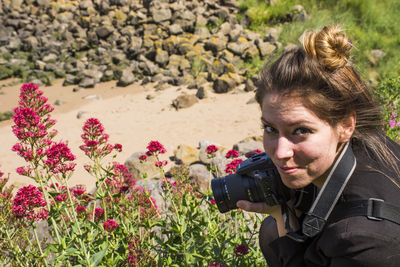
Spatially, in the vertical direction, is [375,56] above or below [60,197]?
below

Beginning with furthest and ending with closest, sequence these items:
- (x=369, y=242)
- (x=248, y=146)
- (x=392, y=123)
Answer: (x=248, y=146) → (x=392, y=123) → (x=369, y=242)

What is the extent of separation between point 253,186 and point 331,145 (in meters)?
0.50

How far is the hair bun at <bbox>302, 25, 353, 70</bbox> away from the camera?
54.0 inches

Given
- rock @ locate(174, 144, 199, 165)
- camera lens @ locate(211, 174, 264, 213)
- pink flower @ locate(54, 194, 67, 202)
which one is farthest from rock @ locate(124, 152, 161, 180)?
camera lens @ locate(211, 174, 264, 213)

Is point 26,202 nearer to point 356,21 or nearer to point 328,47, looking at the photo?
point 328,47

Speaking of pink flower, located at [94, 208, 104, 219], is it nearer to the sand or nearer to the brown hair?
the brown hair

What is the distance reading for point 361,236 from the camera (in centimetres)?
127

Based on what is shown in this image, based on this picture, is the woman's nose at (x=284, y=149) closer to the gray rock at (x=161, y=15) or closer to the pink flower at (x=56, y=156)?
the pink flower at (x=56, y=156)

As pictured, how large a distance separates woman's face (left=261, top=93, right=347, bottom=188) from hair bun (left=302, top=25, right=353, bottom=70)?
7.5 inches

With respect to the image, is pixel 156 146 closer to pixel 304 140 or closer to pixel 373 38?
pixel 304 140

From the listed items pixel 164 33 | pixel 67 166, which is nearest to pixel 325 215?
pixel 67 166

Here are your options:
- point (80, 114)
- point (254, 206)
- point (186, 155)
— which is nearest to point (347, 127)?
point (254, 206)

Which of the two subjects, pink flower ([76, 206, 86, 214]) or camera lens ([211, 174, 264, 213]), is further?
pink flower ([76, 206, 86, 214])

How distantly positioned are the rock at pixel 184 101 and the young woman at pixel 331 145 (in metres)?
8.01
